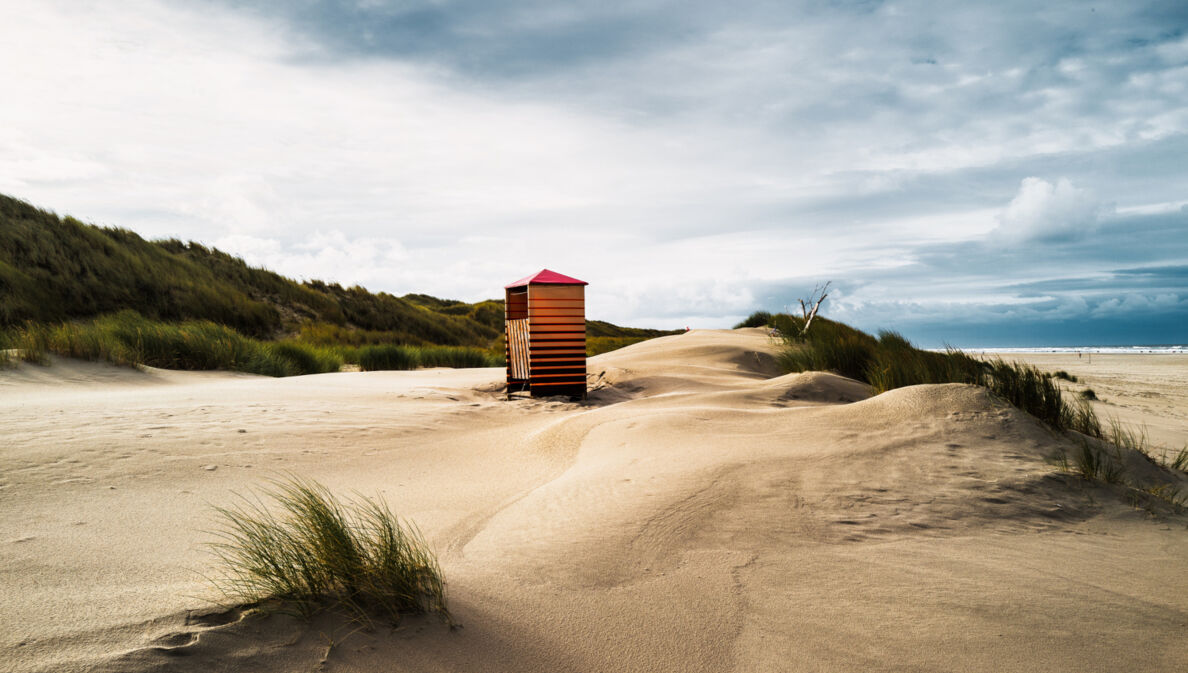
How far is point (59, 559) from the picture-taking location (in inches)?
110

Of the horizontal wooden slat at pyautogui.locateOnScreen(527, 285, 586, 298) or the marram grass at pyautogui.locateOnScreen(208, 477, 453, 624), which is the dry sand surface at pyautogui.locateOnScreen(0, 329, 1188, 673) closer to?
the marram grass at pyautogui.locateOnScreen(208, 477, 453, 624)

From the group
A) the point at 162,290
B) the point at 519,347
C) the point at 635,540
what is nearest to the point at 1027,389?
the point at 635,540

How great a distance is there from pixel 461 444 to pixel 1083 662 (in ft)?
17.0

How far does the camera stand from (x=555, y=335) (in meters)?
A: 10.0

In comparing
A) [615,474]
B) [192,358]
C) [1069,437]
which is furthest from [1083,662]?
[192,358]

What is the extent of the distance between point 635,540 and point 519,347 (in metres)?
7.76

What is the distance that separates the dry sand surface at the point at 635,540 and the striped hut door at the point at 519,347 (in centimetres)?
360

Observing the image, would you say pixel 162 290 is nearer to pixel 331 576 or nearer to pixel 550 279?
pixel 550 279

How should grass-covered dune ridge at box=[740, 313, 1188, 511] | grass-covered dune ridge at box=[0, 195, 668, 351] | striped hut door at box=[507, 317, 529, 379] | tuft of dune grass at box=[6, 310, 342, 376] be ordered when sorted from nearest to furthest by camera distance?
grass-covered dune ridge at box=[740, 313, 1188, 511], tuft of dune grass at box=[6, 310, 342, 376], striped hut door at box=[507, 317, 529, 379], grass-covered dune ridge at box=[0, 195, 668, 351]

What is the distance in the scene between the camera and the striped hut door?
417 inches

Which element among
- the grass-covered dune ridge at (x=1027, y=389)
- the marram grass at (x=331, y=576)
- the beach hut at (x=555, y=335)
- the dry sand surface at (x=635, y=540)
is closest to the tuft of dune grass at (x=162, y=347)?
the dry sand surface at (x=635, y=540)

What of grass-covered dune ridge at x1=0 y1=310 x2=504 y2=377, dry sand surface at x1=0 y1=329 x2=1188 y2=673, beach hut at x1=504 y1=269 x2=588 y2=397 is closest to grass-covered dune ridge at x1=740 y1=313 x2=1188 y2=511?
dry sand surface at x1=0 y1=329 x2=1188 y2=673

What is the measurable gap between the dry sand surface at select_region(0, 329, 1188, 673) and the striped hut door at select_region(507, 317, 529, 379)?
3596mm

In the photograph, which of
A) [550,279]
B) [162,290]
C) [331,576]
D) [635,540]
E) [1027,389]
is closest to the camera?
[331,576]
